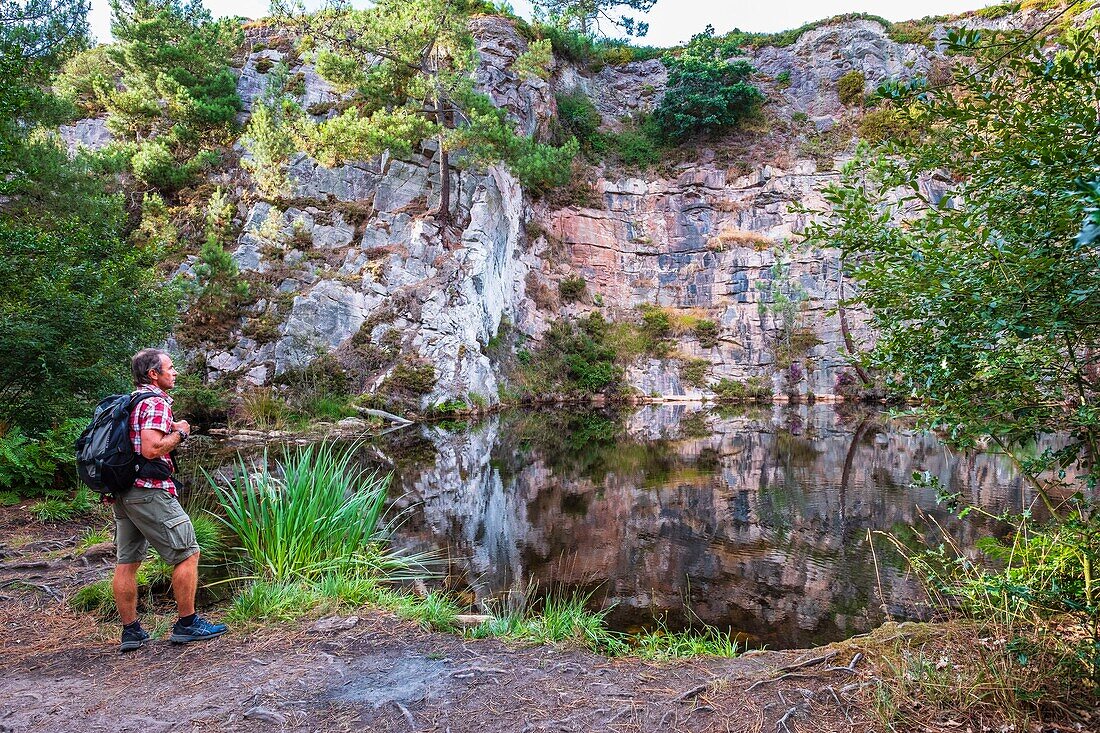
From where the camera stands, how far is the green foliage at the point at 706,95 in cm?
3416

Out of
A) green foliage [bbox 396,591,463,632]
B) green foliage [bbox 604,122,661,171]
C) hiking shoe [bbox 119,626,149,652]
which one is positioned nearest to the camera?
hiking shoe [bbox 119,626,149,652]

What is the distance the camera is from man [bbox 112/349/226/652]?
328cm

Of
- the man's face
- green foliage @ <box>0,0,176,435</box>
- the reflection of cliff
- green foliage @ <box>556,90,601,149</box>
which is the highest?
green foliage @ <box>556,90,601,149</box>

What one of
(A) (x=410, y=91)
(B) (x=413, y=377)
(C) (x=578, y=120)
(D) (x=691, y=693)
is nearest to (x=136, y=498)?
(D) (x=691, y=693)

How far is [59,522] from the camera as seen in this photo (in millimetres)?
6309

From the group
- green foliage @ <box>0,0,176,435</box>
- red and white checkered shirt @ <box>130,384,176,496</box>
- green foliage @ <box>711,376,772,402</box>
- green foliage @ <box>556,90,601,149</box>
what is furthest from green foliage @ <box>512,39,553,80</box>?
red and white checkered shirt @ <box>130,384,176,496</box>

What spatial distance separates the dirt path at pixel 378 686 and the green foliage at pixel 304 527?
0.95 meters

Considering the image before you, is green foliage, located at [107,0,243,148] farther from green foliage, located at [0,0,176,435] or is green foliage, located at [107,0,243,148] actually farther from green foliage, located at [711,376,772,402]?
green foliage, located at [711,376,772,402]

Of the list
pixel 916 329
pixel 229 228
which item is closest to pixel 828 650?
pixel 916 329

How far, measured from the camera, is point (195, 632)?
11.4 feet

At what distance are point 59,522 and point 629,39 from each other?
147 ft

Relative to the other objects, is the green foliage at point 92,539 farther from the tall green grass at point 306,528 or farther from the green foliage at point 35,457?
the tall green grass at point 306,528

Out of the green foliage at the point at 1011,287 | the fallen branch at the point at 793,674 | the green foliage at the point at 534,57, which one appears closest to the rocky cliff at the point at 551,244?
the green foliage at the point at 534,57

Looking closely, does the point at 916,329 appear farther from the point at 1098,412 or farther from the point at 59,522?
the point at 59,522
